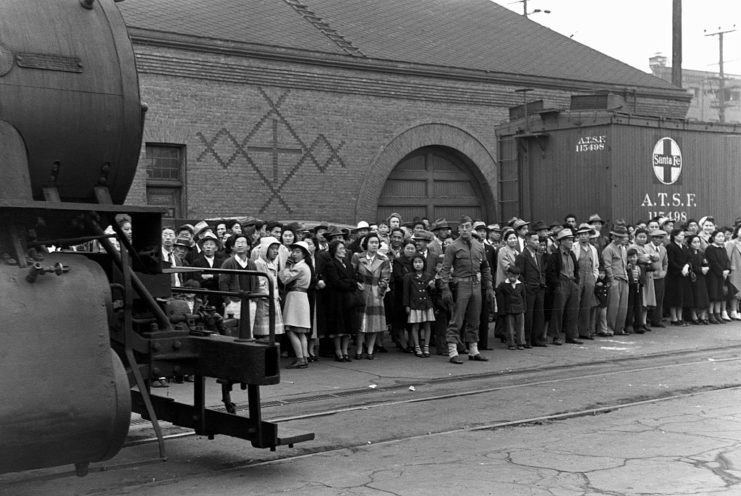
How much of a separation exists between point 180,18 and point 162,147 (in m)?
2.90

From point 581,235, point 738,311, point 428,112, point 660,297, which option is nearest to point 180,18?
point 428,112

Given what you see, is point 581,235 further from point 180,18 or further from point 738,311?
point 180,18

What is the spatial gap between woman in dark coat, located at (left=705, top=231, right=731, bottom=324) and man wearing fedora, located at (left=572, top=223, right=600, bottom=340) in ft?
11.0

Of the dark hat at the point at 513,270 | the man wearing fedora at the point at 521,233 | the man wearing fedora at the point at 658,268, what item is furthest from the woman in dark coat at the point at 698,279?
the dark hat at the point at 513,270

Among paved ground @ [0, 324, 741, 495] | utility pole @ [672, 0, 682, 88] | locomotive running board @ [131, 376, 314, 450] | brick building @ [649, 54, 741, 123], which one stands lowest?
paved ground @ [0, 324, 741, 495]

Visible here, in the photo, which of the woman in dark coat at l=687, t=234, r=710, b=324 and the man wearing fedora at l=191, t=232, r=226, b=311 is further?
the woman in dark coat at l=687, t=234, r=710, b=324

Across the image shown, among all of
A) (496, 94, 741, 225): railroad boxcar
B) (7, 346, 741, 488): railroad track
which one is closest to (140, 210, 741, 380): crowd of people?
(496, 94, 741, 225): railroad boxcar

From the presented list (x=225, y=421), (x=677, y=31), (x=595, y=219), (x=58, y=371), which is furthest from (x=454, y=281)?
(x=677, y=31)

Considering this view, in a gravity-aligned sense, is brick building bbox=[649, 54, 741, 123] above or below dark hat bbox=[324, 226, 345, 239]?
above

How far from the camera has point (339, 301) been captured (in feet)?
40.9

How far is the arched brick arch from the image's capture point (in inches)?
873

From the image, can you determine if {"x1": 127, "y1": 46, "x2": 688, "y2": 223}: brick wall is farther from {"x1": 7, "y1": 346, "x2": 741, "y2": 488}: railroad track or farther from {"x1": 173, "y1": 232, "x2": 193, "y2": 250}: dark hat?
{"x1": 7, "y1": 346, "x2": 741, "y2": 488}: railroad track

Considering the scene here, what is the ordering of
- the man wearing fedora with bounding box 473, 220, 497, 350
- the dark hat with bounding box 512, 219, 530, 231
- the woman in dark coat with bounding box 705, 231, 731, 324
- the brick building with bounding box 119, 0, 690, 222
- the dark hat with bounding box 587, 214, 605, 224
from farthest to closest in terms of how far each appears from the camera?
1. the brick building with bounding box 119, 0, 690, 222
2. the woman in dark coat with bounding box 705, 231, 731, 324
3. the dark hat with bounding box 587, 214, 605, 224
4. the dark hat with bounding box 512, 219, 530, 231
5. the man wearing fedora with bounding box 473, 220, 497, 350

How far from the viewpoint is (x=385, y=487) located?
6141 mm
